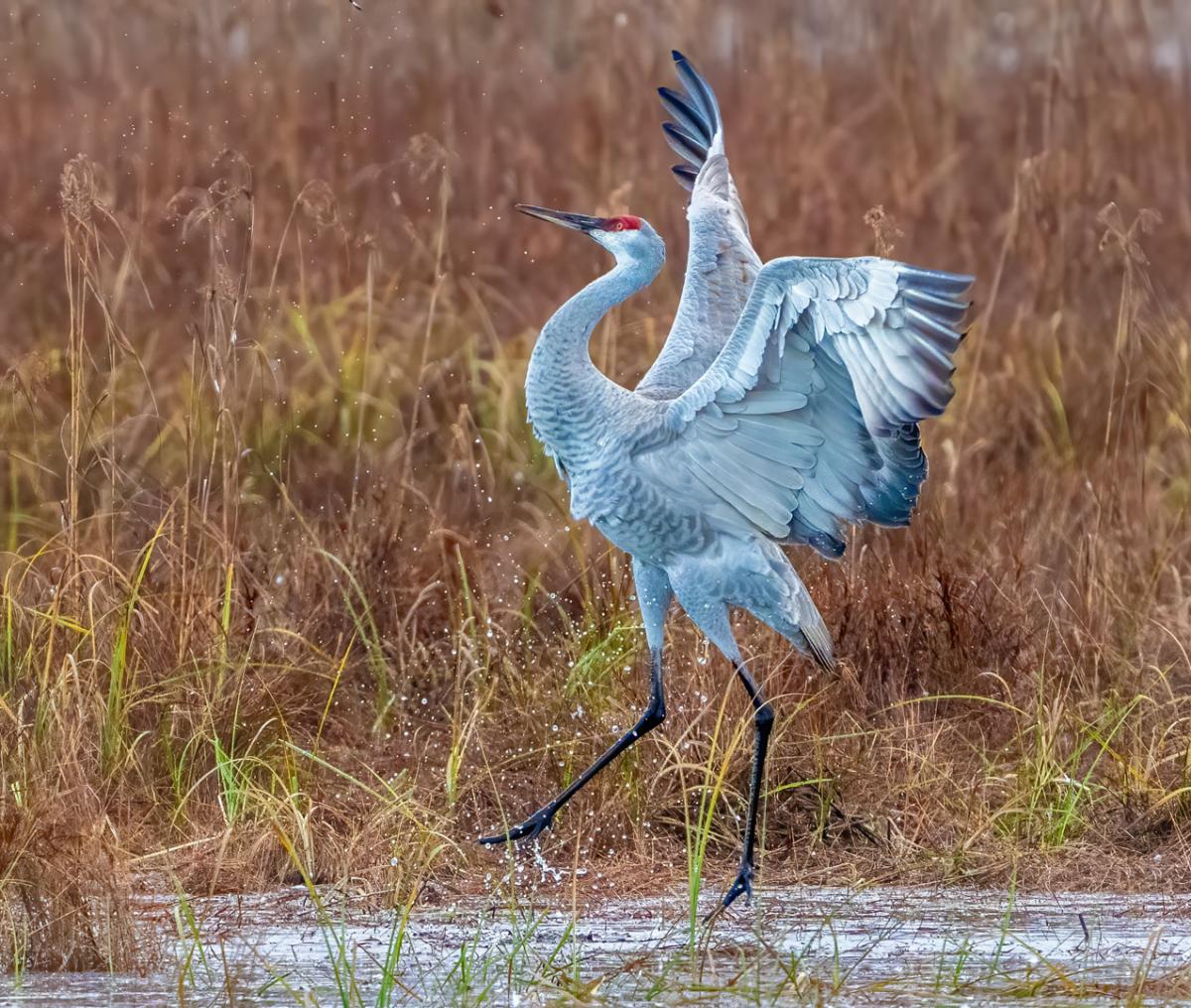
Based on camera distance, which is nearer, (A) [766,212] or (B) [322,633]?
(B) [322,633]

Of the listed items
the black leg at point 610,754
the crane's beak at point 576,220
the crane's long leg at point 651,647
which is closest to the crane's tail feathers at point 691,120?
the crane's beak at point 576,220

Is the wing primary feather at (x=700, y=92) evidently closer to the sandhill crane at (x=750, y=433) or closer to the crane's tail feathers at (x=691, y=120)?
the crane's tail feathers at (x=691, y=120)

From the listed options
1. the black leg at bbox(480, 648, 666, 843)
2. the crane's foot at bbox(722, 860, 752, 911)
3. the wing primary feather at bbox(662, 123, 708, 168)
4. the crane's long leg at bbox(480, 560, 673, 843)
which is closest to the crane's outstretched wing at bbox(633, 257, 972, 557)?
the crane's long leg at bbox(480, 560, 673, 843)

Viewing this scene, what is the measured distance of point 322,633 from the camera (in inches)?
236

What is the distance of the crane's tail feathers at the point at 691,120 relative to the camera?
19.1 ft

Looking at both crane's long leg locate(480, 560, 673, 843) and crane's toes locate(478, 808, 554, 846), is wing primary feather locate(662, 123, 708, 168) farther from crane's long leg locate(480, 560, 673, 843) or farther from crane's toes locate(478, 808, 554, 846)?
crane's toes locate(478, 808, 554, 846)

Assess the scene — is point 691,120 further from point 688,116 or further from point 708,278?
point 708,278

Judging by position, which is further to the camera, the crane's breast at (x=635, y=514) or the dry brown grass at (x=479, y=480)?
the dry brown grass at (x=479, y=480)

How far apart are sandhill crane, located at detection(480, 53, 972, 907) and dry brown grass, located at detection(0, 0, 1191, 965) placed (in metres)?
0.35

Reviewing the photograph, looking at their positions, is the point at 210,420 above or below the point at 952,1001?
above

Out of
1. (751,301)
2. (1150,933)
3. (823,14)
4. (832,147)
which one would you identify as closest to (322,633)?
(751,301)

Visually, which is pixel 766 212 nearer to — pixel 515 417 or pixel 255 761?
pixel 515 417

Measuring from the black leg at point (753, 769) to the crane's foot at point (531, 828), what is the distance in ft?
1.41

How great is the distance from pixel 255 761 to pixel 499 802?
54cm
